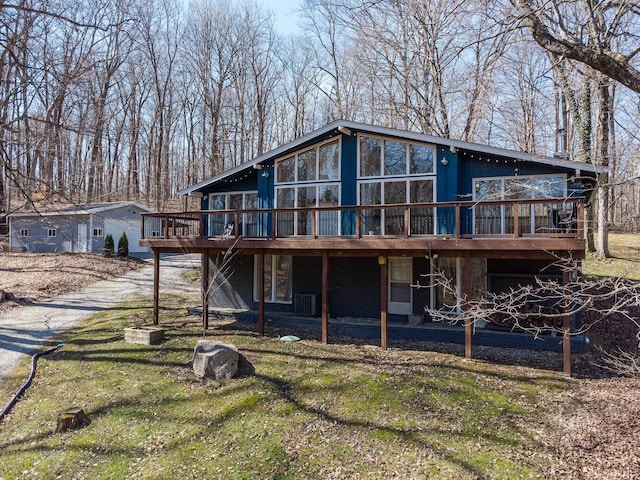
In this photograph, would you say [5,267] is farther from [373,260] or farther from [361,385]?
[361,385]

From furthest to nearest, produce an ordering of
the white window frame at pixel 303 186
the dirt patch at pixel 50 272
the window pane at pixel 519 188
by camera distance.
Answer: the dirt patch at pixel 50 272
the white window frame at pixel 303 186
the window pane at pixel 519 188

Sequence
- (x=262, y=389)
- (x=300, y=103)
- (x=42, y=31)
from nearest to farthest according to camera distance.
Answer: (x=262, y=389), (x=42, y=31), (x=300, y=103)

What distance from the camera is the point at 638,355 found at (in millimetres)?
9734

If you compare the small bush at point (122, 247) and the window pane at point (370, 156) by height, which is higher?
the window pane at point (370, 156)

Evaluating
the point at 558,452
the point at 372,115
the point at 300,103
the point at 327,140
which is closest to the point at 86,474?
the point at 558,452

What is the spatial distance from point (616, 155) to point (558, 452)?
711 centimetres

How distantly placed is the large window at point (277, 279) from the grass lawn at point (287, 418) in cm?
376

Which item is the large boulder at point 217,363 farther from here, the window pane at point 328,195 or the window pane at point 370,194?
the window pane at point 370,194

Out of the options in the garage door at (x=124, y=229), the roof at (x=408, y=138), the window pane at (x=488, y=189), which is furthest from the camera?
the garage door at (x=124, y=229)

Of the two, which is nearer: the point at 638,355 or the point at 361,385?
the point at 361,385

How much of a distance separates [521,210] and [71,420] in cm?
1067

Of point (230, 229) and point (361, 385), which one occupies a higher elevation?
point (230, 229)

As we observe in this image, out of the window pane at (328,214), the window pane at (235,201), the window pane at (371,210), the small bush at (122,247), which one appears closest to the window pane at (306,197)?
the window pane at (328,214)

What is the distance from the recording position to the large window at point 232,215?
44.1ft
